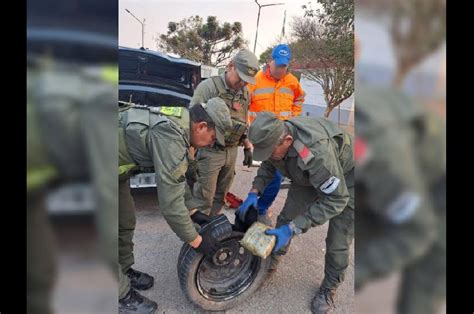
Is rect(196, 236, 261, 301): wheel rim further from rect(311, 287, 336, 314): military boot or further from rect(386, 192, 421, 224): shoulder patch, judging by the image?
rect(386, 192, 421, 224): shoulder patch

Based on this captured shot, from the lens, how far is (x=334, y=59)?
6633 mm

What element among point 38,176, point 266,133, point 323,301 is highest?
point 266,133

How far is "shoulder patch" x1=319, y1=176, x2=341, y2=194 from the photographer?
6.10ft

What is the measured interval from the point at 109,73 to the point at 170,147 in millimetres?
859

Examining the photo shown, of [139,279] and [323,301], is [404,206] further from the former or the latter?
[139,279]

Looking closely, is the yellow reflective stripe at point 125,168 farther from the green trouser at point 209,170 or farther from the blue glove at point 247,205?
the green trouser at point 209,170

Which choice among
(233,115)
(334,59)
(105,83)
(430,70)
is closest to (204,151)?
(233,115)

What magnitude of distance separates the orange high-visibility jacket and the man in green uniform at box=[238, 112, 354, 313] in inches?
48.9

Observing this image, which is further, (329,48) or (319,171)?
(329,48)

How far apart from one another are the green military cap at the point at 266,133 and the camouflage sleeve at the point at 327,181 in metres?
0.20

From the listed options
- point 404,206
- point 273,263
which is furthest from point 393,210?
point 273,263

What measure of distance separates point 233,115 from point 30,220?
2.30 m

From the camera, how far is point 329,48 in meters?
6.37
